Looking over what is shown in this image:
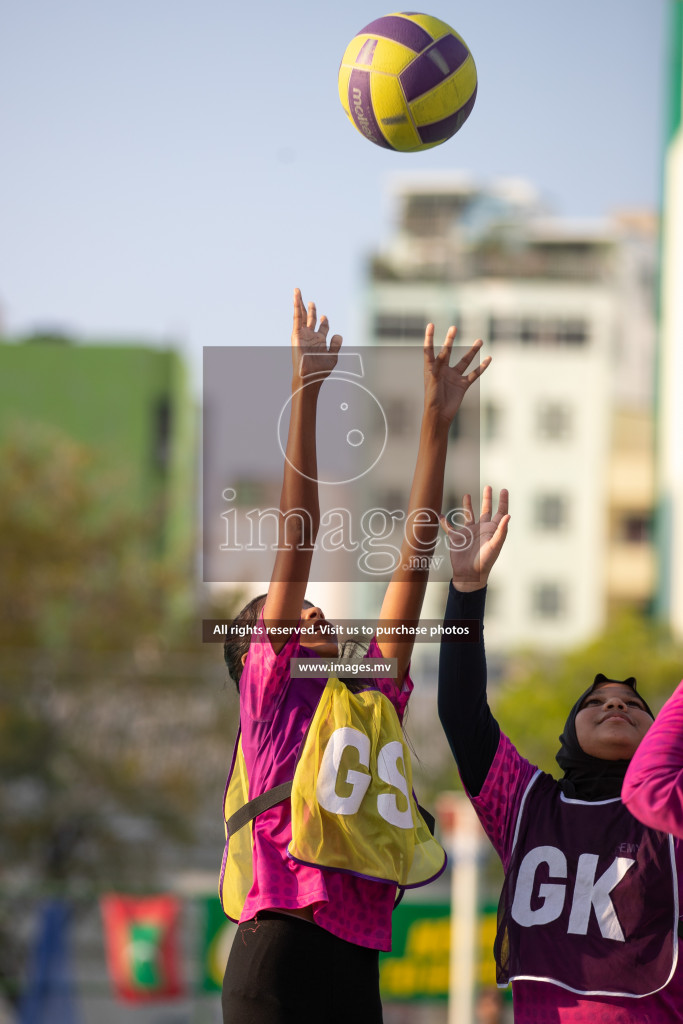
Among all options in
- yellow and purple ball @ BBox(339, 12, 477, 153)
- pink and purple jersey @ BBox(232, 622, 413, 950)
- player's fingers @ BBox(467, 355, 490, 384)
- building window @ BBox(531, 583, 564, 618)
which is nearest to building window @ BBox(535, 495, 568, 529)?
building window @ BBox(531, 583, 564, 618)

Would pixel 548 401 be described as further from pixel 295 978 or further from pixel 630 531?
pixel 295 978

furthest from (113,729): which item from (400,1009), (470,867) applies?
(470,867)

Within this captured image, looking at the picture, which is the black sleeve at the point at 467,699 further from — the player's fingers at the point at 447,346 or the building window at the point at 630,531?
the building window at the point at 630,531

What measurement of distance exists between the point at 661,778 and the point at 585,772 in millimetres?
663

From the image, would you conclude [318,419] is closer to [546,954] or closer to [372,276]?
[546,954]

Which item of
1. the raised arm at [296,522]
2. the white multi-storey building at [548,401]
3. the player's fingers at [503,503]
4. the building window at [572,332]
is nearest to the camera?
the raised arm at [296,522]

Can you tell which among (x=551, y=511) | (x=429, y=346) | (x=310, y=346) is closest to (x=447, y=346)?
(x=429, y=346)

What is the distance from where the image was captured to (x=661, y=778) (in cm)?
290

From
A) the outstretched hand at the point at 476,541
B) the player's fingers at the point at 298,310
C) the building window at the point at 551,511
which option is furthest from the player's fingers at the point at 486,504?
the building window at the point at 551,511

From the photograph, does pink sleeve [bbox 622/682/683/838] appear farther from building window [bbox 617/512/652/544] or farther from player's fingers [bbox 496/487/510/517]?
building window [bbox 617/512/652/544]

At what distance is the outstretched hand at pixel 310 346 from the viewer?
363 cm

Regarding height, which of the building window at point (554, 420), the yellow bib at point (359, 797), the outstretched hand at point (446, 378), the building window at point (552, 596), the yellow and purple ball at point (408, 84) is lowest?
the building window at point (552, 596)

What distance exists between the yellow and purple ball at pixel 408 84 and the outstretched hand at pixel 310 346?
3.74 feet

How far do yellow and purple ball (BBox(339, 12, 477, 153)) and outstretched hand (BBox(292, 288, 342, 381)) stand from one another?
114 centimetres
